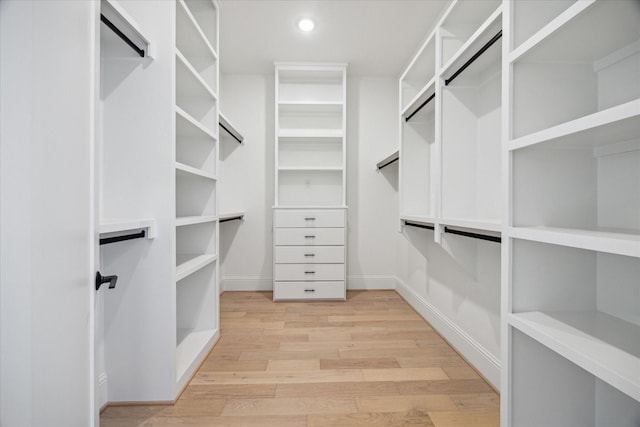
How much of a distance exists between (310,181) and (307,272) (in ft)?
3.30

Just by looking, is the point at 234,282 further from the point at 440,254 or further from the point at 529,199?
the point at 529,199

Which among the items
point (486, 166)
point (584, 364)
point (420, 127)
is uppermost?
point (420, 127)

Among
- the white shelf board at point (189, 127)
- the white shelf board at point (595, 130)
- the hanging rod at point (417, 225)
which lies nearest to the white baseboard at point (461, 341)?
the hanging rod at point (417, 225)

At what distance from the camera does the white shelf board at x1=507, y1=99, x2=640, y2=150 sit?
629 mm

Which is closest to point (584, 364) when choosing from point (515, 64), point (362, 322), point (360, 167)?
point (515, 64)

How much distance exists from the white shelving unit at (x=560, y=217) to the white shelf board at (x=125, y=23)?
1.35 meters

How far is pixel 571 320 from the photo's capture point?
937 mm

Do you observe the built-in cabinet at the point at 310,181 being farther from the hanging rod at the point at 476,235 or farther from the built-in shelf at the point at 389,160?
the hanging rod at the point at 476,235

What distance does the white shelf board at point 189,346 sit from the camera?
160cm

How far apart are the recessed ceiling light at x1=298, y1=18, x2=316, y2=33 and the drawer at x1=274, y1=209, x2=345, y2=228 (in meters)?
1.55

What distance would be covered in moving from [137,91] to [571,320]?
1.91 m

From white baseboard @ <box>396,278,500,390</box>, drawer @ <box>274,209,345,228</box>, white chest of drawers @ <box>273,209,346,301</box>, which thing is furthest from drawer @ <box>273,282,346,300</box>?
white baseboard @ <box>396,278,500,390</box>

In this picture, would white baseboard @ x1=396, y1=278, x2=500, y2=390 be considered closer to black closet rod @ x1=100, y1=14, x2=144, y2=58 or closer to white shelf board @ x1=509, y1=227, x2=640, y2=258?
white shelf board @ x1=509, y1=227, x2=640, y2=258

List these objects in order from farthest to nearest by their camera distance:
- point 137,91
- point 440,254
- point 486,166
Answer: point 440,254 < point 486,166 < point 137,91
